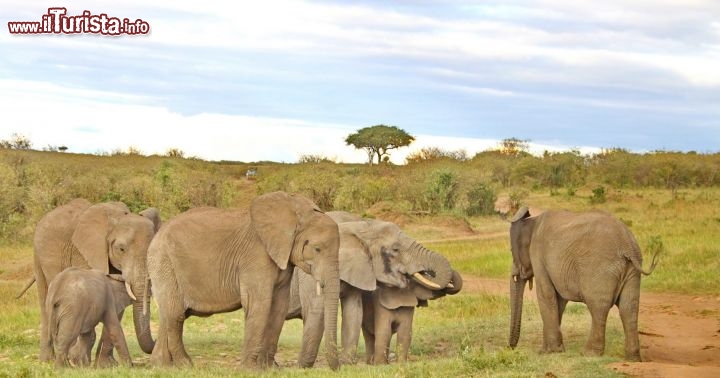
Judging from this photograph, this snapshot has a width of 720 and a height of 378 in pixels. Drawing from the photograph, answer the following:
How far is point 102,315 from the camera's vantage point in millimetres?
11664

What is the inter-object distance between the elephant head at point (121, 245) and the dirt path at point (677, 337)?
5.41m

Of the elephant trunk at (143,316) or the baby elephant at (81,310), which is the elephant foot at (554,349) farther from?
the baby elephant at (81,310)

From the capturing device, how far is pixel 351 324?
39.5ft

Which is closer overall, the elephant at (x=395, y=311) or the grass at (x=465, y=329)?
the grass at (x=465, y=329)

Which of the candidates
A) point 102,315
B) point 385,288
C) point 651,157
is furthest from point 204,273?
point 651,157

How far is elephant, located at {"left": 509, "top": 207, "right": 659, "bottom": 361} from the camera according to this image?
12.0m

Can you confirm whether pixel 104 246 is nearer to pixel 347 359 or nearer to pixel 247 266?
pixel 247 266

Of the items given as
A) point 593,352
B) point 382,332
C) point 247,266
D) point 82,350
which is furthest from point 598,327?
point 82,350

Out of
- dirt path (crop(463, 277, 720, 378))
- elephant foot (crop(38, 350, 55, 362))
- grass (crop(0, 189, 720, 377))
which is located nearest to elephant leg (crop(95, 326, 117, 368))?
grass (crop(0, 189, 720, 377))

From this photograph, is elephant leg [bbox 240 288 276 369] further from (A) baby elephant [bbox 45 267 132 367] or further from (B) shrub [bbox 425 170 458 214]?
(B) shrub [bbox 425 170 458 214]

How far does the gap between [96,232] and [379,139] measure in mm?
70620

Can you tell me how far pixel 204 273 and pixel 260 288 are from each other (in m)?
0.74

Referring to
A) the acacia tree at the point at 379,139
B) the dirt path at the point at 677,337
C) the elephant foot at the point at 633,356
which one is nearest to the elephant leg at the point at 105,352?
the dirt path at the point at 677,337

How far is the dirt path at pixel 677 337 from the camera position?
995 cm
